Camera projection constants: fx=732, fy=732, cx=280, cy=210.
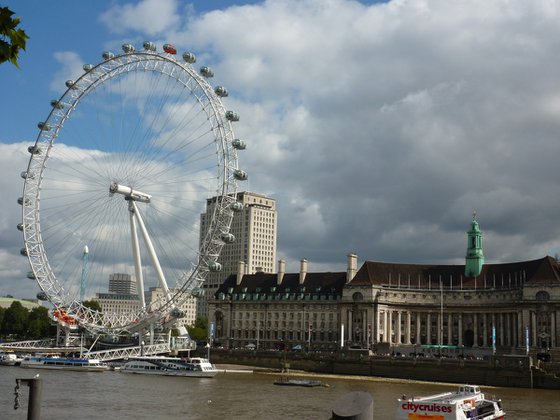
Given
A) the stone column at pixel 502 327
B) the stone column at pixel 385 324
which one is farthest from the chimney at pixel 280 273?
Answer: the stone column at pixel 502 327

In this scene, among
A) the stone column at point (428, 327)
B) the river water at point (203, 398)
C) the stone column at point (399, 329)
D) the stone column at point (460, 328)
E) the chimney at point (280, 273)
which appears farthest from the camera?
the chimney at point (280, 273)

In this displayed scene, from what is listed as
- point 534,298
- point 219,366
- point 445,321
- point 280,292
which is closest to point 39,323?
point 280,292

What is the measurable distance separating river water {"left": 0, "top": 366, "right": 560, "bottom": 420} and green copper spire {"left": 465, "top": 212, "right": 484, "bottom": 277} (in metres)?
50.3

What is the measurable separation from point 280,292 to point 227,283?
50.7 feet

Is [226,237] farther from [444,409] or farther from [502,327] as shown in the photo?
[502,327]

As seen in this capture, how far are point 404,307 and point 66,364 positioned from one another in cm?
6424

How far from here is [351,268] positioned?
139250mm

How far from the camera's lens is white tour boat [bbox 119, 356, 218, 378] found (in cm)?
9244

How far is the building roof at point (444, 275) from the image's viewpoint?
127 m

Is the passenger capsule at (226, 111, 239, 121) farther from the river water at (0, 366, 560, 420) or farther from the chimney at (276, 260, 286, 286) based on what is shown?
the chimney at (276, 260, 286, 286)

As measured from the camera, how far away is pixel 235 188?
8638 cm

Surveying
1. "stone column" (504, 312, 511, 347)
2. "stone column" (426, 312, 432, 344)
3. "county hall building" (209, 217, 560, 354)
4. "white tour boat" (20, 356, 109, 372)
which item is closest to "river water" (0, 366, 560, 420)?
"white tour boat" (20, 356, 109, 372)

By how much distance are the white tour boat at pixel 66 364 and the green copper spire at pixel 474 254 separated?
69.9 metres

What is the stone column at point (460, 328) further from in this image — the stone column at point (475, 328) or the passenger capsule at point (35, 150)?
the passenger capsule at point (35, 150)
